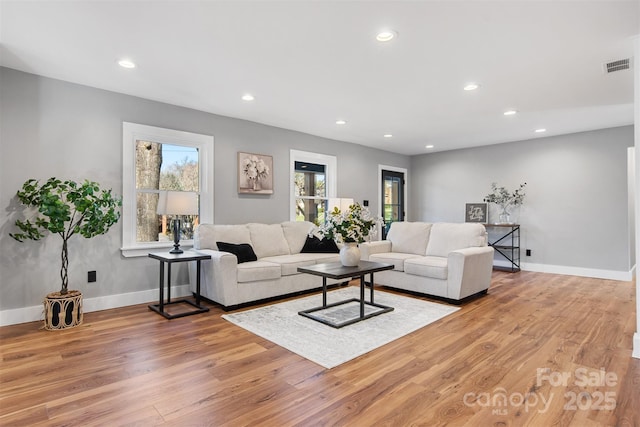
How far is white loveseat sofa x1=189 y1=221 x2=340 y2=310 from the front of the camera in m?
3.76

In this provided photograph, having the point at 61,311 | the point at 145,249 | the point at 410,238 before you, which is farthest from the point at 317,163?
the point at 61,311

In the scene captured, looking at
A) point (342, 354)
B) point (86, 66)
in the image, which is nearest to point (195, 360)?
point (342, 354)

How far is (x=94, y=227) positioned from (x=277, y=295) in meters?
2.05

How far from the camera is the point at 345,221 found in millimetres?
3656

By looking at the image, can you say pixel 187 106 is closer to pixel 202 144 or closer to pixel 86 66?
pixel 202 144

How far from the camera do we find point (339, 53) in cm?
294

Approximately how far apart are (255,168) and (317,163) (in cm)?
139

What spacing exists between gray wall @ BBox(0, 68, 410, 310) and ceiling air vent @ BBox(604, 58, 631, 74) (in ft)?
14.1

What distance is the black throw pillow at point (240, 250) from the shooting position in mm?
4086

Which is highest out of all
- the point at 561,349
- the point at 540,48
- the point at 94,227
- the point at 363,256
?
the point at 540,48

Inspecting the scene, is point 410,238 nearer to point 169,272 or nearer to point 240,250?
point 240,250

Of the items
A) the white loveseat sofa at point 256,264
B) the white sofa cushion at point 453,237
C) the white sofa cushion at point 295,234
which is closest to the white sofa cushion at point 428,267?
the white sofa cushion at point 453,237

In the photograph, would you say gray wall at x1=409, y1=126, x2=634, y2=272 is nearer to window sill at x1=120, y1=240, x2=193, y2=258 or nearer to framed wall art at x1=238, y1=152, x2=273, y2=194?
framed wall art at x1=238, y1=152, x2=273, y2=194

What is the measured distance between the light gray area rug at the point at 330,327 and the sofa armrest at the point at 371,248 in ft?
3.02
